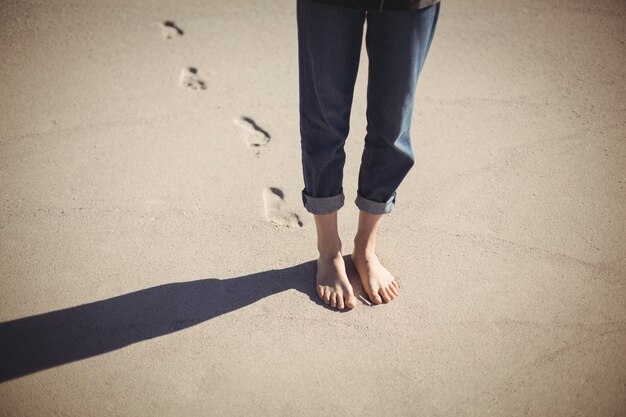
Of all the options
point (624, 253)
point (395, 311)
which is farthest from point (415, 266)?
point (624, 253)

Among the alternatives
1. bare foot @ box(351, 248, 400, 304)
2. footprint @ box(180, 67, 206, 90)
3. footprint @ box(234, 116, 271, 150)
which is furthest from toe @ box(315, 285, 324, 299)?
footprint @ box(180, 67, 206, 90)

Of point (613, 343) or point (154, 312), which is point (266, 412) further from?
point (613, 343)

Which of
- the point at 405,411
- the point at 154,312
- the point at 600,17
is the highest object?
the point at 600,17

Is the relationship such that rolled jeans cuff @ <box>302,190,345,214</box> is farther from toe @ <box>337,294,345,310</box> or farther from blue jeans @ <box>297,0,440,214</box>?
toe @ <box>337,294,345,310</box>

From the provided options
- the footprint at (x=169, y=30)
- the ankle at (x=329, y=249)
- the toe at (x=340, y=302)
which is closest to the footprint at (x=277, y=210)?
the ankle at (x=329, y=249)

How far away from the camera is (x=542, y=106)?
1838mm

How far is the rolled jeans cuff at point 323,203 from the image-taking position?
1184mm

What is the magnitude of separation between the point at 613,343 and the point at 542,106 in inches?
40.1

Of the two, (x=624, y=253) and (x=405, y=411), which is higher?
(x=624, y=253)

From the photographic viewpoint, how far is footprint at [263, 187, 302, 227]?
4.77 feet

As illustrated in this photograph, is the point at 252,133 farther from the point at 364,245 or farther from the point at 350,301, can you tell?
the point at 350,301

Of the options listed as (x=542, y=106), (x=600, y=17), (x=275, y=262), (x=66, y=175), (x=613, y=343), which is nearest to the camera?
(x=613, y=343)

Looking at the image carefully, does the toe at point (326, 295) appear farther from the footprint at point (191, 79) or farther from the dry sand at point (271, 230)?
the footprint at point (191, 79)

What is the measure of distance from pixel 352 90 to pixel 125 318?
2.81 feet
